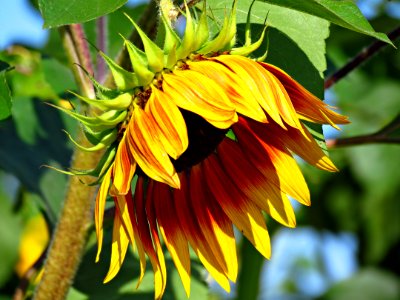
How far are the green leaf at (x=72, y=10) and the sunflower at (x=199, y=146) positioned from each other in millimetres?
43

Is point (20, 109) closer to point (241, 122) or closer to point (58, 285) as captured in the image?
point (58, 285)

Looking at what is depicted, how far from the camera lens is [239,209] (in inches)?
43.3

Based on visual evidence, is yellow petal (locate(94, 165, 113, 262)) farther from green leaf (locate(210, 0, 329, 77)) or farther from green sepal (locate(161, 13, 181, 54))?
green leaf (locate(210, 0, 329, 77))

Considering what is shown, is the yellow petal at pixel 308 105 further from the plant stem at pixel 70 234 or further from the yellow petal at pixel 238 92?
the plant stem at pixel 70 234

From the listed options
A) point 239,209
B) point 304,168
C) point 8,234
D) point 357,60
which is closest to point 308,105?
point 239,209

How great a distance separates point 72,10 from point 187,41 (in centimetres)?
14

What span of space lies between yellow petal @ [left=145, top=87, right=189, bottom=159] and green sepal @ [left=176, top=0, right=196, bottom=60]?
56 millimetres

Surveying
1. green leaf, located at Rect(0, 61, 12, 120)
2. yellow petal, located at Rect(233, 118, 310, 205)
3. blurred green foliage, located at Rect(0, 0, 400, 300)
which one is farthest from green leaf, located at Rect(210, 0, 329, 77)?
green leaf, located at Rect(0, 61, 12, 120)

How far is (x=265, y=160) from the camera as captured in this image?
1.10 m

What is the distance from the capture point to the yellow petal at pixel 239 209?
1.08m

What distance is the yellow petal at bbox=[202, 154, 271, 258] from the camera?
108 cm

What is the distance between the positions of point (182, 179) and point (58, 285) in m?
0.26

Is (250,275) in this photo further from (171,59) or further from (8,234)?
(171,59)

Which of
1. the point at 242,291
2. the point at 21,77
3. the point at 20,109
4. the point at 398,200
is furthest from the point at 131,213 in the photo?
the point at 398,200
